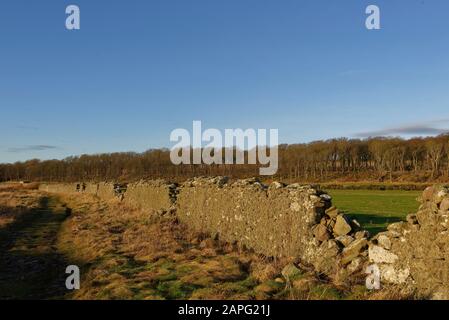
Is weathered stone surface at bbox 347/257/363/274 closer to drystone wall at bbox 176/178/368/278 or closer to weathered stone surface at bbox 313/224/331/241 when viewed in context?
drystone wall at bbox 176/178/368/278

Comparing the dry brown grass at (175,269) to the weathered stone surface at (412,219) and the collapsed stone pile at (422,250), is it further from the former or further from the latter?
the weathered stone surface at (412,219)

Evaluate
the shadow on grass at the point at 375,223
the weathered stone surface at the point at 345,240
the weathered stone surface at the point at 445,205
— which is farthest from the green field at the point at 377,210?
the weathered stone surface at the point at 445,205

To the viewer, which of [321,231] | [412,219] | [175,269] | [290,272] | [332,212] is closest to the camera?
[412,219]

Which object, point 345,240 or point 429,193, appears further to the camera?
point 345,240

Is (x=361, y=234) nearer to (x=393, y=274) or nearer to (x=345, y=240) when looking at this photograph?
(x=345, y=240)

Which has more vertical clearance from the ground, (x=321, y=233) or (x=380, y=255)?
(x=321, y=233)

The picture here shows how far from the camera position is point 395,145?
124 m

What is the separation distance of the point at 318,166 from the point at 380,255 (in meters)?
119

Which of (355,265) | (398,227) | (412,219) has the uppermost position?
(412,219)

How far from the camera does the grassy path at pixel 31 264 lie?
10.1 meters

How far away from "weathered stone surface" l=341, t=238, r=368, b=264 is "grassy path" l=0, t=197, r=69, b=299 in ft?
21.0

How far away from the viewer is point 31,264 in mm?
12984

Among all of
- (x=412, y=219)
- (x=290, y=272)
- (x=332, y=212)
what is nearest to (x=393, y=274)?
(x=412, y=219)

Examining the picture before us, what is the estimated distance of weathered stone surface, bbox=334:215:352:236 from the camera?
984cm
